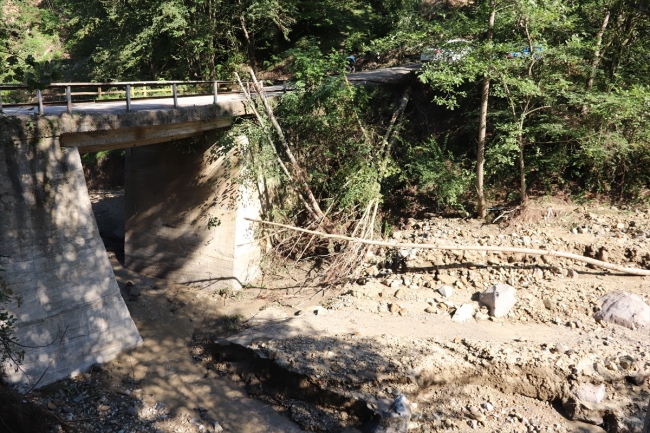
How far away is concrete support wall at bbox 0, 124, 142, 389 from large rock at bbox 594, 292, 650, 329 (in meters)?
9.87

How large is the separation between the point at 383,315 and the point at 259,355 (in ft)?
9.64

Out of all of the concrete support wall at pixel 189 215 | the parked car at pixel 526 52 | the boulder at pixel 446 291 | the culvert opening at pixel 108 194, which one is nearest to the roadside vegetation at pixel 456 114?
the parked car at pixel 526 52

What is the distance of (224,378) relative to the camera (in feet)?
36.2

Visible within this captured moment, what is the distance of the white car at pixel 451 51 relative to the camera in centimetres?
1241

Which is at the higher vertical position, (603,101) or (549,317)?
(603,101)

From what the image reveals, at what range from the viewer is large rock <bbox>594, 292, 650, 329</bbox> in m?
10.5

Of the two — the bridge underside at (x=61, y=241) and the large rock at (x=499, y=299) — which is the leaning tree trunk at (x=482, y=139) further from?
the bridge underside at (x=61, y=241)

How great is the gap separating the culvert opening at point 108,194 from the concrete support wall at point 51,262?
6.37 m

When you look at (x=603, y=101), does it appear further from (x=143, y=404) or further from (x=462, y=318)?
(x=143, y=404)

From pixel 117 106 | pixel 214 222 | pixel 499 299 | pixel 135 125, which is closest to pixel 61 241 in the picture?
pixel 135 125

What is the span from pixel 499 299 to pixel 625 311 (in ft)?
7.71

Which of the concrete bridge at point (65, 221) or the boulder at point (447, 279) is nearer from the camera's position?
the concrete bridge at point (65, 221)

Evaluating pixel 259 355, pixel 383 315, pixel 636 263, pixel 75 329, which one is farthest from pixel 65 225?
pixel 636 263

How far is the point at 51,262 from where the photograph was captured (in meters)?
10.2
